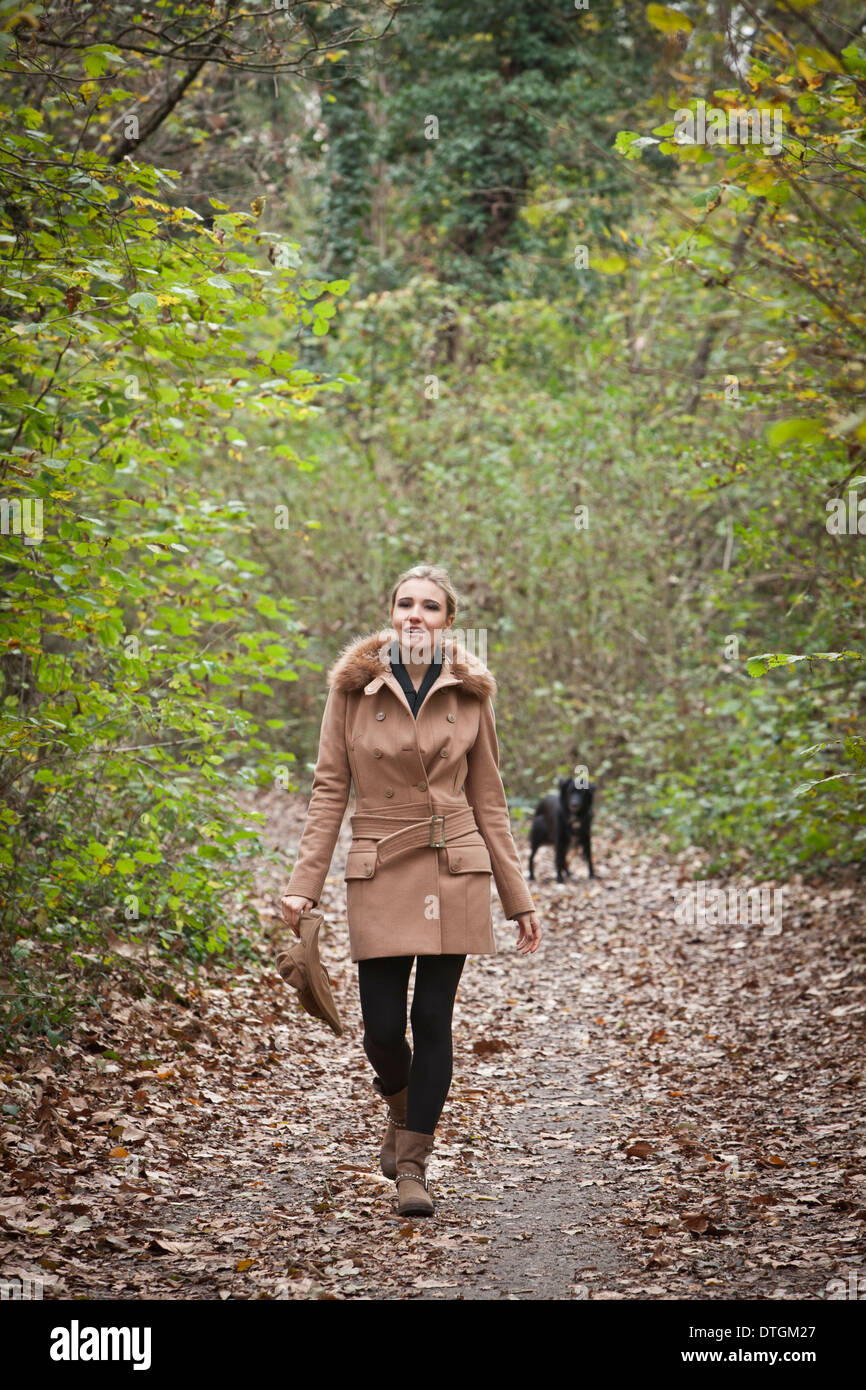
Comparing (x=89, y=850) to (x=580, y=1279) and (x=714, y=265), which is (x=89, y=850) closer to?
(x=580, y=1279)

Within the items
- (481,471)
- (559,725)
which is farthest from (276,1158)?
(481,471)

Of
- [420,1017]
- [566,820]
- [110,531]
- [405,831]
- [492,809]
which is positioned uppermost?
[110,531]

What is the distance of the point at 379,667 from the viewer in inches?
164

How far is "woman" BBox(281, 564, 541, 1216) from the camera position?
3.98 metres

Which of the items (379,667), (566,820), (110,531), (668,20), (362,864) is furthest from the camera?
(566,820)

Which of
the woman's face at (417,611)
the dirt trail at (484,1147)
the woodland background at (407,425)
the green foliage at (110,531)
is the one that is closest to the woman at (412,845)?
the woman's face at (417,611)

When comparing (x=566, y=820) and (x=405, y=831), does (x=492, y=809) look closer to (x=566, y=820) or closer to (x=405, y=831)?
(x=405, y=831)

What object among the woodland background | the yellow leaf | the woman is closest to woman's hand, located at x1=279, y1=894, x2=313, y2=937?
the woman

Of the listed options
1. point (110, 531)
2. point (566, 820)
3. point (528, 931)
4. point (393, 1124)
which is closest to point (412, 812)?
point (528, 931)

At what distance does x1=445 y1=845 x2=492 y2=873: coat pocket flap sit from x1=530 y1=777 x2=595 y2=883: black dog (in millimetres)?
6900

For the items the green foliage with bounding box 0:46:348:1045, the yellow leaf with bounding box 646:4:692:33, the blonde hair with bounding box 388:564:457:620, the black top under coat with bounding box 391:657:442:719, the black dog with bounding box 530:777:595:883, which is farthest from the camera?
the black dog with bounding box 530:777:595:883

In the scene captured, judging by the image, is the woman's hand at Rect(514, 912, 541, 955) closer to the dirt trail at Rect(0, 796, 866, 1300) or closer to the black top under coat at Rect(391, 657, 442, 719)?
the black top under coat at Rect(391, 657, 442, 719)

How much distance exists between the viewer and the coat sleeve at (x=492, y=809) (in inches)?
166

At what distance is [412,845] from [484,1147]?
1727mm
